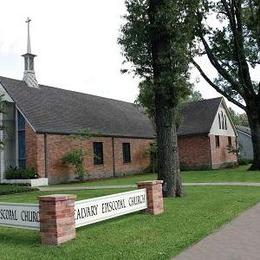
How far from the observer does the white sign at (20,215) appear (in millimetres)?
9008

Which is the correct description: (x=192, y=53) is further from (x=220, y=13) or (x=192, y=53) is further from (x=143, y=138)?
(x=143, y=138)

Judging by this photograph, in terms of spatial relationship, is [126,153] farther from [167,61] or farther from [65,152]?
[167,61]

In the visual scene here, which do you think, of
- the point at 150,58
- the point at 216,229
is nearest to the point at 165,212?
Answer: the point at 216,229

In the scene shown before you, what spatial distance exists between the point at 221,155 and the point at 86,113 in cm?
1427

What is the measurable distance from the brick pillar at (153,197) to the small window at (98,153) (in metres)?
19.9

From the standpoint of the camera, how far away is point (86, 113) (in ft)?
113

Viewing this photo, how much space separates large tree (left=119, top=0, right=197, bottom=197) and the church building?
39.8 feet

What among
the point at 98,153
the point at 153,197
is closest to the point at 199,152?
the point at 98,153

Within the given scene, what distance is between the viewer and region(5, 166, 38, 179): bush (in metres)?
26.3

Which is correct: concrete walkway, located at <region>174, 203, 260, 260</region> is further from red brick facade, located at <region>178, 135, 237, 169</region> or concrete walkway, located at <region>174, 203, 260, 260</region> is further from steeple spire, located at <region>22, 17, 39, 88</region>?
red brick facade, located at <region>178, 135, 237, 169</region>

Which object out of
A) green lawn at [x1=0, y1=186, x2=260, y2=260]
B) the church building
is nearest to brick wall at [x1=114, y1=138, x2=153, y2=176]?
the church building

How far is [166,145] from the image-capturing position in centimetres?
1564

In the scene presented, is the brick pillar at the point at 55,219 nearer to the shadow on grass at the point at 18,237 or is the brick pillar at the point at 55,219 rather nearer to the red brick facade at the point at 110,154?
the shadow on grass at the point at 18,237

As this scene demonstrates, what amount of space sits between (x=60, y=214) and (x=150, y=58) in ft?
29.8
